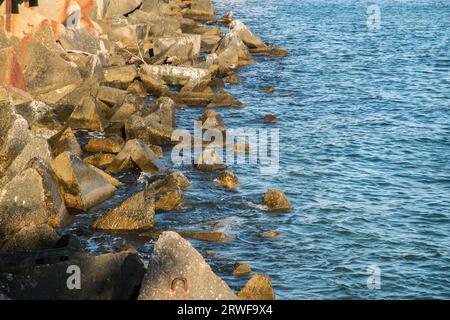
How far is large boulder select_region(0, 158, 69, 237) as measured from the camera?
64.8ft

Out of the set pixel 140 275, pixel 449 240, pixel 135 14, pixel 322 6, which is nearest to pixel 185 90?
pixel 135 14

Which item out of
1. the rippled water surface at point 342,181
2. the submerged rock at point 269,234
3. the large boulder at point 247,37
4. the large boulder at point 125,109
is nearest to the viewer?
the rippled water surface at point 342,181

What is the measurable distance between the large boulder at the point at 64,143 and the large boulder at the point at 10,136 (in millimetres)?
1863

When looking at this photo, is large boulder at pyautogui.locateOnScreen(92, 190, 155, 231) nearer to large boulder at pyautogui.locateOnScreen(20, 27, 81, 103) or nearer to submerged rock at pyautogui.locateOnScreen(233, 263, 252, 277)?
submerged rock at pyautogui.locateOnScreen(233, 263, 252, 277)

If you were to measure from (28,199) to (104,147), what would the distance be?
7360 mm

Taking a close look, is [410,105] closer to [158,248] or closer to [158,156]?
[158,156]

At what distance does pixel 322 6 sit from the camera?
237 ft

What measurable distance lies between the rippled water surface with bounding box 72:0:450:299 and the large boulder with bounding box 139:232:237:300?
14.6 feet

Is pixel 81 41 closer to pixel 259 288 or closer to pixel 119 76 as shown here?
pixel 119 76

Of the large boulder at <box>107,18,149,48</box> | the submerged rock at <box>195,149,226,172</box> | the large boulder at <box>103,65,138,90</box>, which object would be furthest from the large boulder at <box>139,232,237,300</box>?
the large boulder at <box>107,18,149,48</box>

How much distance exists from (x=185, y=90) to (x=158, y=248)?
75.8 ft

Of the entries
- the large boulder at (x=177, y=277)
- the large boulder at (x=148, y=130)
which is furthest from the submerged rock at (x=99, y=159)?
the large boulder at (x=177, y=277)

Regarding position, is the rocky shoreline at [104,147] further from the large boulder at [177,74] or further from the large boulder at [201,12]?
the large boulder at [201,12]

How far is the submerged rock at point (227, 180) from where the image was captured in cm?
2545
